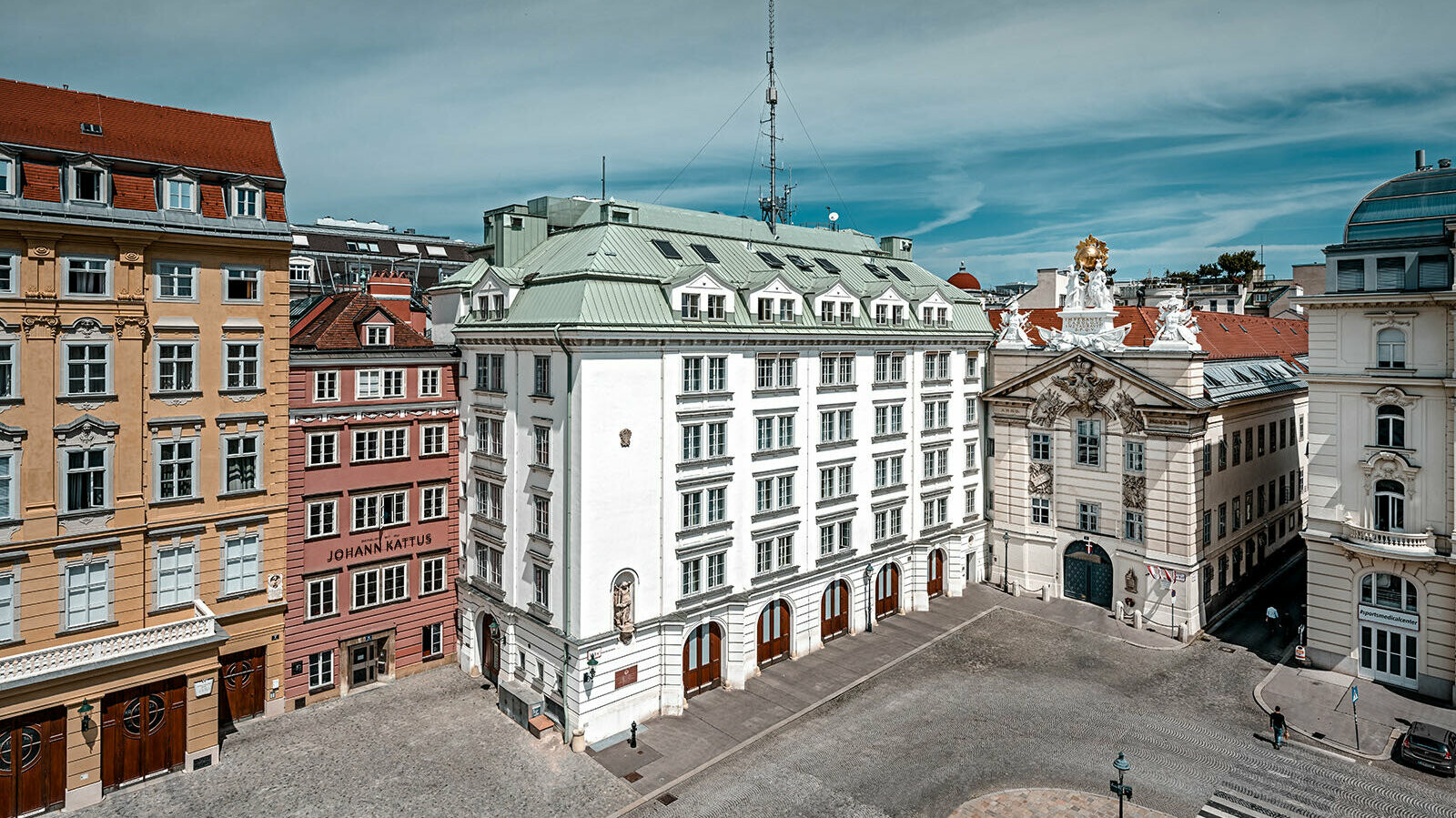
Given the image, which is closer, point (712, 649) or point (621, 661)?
point (621, 661)

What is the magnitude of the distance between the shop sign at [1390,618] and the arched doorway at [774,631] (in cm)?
2906

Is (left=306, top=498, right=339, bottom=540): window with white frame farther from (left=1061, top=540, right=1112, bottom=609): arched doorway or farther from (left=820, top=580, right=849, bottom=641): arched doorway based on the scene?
(left=1061, top=540, right=1112, bottom=609): arched doorway

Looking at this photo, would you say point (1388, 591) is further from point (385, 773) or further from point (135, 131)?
point (135, 131)

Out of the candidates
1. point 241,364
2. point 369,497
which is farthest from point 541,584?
point 241,364

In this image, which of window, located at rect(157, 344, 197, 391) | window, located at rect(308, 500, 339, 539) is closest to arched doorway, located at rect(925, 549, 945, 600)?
window, located at rect(308, 500, 339, 539)

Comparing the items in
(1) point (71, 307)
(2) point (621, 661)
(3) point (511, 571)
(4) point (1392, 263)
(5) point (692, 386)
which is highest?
(4) point (1392, 263)

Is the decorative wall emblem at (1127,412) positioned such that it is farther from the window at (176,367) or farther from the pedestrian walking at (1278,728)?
the window at (176,367)

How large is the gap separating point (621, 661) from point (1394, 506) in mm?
38399

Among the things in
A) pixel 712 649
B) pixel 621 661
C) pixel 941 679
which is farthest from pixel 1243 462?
pixel 621 661

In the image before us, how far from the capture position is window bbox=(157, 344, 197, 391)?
3500 centimetres

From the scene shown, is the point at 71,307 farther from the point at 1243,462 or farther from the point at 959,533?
the point at 1243,462

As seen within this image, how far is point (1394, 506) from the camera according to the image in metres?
41.1

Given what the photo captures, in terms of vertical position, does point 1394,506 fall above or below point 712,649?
above

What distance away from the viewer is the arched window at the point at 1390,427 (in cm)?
4088
